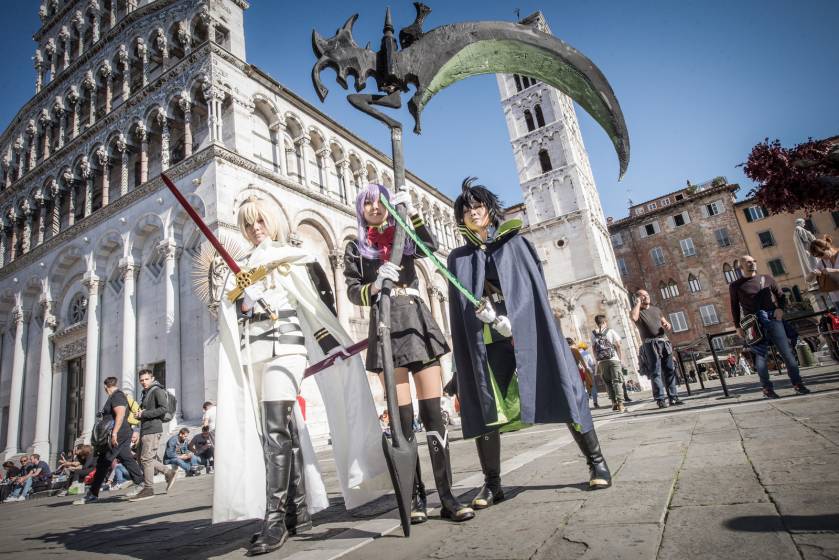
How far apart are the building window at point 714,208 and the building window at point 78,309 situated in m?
45.7

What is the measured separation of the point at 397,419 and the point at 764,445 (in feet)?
8.18

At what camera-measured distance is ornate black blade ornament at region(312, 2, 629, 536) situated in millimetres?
3240

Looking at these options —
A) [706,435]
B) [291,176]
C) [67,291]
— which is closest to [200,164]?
[291,176]

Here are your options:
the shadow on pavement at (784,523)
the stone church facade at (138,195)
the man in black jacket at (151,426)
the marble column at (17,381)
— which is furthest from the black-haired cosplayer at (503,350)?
the marble column at (17,381)

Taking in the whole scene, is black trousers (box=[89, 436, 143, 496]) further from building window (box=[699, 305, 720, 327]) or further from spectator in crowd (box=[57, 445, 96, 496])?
building window (box=[699, 305, 720, 327])

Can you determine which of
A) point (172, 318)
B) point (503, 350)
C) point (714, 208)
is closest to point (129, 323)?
point (172, 318)

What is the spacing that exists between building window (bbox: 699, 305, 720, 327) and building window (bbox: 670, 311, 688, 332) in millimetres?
1363

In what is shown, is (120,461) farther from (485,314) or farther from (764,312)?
(764,312)

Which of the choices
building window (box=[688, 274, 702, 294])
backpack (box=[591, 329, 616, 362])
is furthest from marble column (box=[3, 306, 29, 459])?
building window (box=[688, 274, 702, 294])

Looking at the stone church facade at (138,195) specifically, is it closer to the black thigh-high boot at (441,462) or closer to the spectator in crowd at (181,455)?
the spectator in crowd at (181,455)

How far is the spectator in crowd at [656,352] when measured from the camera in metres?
7.41

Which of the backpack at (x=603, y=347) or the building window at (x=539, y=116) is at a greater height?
the building window at (x=539, y=116)

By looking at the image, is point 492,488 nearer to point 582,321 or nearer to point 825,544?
point 825,544

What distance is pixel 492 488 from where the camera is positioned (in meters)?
2.63
